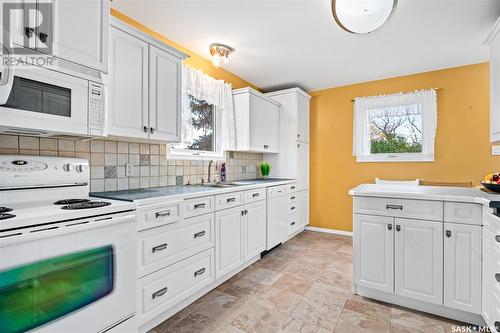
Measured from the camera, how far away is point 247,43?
2758 millimetres

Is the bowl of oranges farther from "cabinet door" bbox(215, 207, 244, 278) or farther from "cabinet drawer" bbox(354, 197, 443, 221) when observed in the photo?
"cabinet door" bbox(215, 207, 244, 278)

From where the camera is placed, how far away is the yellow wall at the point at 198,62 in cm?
230

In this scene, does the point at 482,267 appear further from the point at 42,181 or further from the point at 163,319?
the point at 42,181

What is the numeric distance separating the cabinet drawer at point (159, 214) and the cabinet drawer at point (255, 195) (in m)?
0.96

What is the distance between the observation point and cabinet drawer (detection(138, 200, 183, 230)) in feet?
5.34

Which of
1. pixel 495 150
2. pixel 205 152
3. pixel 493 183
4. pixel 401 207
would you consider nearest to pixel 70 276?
Answer: pixel 205 152

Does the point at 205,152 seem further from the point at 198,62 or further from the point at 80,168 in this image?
the point at 80,168

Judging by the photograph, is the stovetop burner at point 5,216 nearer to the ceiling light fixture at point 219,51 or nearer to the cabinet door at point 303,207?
the ceiling light fixture at point 219,51

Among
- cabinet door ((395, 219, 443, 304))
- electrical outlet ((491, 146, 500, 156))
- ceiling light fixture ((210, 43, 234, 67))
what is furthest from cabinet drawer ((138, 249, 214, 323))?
electrical outlet ((491, 146, 500, 156))

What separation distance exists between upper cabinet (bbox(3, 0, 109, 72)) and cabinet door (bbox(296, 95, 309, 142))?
2.96 metres

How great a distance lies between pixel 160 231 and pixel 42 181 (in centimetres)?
77

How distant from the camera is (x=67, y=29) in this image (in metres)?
1.46

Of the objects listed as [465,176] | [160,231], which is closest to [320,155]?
[465,176]

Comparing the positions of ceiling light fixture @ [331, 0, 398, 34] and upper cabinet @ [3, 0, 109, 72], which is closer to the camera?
upper cabinet @ [3, 0, 109, 72]
